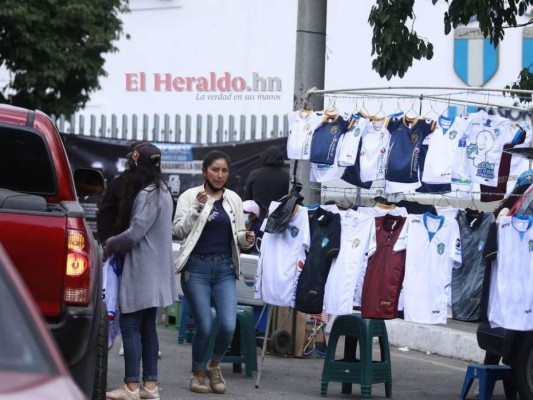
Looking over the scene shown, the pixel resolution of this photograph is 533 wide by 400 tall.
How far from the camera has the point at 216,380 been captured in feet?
30.7

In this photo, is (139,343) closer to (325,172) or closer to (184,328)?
(325,172)

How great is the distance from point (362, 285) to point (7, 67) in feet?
46.2

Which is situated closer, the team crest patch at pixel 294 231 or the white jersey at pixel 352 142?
the team crest patch at pixel 294 231

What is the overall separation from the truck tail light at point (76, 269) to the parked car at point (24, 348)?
2.48m

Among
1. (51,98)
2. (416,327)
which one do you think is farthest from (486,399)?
(51,98)

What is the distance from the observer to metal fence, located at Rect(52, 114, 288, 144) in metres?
17.6

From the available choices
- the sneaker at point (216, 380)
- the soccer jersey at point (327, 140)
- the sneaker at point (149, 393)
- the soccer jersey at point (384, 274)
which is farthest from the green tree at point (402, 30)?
the sneaker at point (149, 393)

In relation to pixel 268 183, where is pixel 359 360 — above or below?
below

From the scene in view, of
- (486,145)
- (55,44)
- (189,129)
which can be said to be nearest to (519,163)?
(486,145)

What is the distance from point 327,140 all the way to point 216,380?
2.05 metres

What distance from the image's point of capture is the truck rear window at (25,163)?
692cm

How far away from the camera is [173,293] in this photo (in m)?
8.62

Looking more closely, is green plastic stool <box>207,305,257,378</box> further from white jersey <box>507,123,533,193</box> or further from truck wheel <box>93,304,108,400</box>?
truck wheel <box>93,304,108,400</box>

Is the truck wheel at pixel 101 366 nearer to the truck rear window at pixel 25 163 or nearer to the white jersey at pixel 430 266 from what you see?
the truck rear window at pixel 25 163
